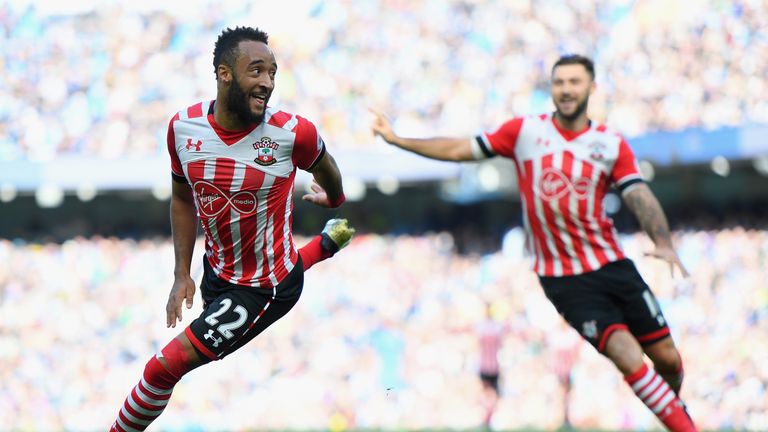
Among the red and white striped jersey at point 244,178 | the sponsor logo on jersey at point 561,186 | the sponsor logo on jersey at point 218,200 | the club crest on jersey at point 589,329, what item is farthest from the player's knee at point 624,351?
the sponsor logo on jersey at point 218,200

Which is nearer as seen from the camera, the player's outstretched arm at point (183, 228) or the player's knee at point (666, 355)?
the player's outstretched arm at point (183, 228)

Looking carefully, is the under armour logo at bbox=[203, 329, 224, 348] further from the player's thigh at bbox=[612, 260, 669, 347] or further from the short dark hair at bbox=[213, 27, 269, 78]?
the player's thigh at bbox=[612, 260, 669, 347]

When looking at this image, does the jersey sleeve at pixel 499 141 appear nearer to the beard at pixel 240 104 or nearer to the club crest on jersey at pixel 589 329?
the club crest on jersey at pixel 589 329

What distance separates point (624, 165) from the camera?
6785 mm

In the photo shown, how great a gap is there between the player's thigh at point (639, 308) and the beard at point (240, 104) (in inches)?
102

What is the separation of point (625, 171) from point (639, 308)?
2.82 feet

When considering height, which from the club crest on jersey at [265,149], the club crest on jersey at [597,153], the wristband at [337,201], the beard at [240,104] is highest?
the beard at [240,104]

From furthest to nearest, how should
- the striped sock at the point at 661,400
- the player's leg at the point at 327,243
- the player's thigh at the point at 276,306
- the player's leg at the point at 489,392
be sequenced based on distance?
the player's leg at the point at 489,392 < the player's leg at the point at 327,243 < the striped sock at the point at 661,400 < the player's thigh at the point at 276,306

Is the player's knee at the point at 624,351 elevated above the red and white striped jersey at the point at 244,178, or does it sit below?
below

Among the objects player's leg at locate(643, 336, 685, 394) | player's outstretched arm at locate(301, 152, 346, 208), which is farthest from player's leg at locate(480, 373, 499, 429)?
player's outstretched arm at locate(301, 152, 346, 208)

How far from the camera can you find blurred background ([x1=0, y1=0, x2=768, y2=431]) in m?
15.0

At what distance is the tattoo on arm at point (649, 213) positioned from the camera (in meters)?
6.56

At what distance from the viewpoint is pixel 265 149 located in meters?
5.64

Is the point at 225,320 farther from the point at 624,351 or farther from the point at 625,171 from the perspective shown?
the point at 625,171
